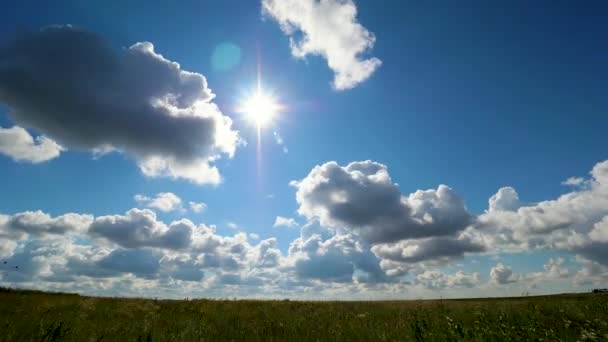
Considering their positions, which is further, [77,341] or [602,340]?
[77,341]

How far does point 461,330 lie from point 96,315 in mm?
12514

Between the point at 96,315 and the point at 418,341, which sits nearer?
the point at 418,341

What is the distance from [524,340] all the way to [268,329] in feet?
19.8

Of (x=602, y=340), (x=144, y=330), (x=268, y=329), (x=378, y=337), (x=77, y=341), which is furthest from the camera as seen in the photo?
(x=268, y=329)

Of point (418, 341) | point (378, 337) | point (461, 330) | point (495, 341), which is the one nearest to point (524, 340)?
point (495, 341)

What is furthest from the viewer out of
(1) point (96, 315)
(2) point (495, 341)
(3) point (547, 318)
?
(1) point (96, 315)

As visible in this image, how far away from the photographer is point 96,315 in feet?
42.7

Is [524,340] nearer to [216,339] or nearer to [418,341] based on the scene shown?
[418,341]

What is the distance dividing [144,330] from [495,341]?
7.92 m

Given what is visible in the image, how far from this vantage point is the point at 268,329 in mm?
9672

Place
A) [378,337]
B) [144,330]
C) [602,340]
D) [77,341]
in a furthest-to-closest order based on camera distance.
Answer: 1. [144,330]
2. [378,337]
3. [77,341]
4. [602,340]

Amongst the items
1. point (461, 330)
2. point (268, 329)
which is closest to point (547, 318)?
point (461, 330)

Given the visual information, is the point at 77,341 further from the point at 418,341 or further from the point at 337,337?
the point at 418,341

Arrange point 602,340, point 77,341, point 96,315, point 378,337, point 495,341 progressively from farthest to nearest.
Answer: point 96,315 → point 378,337 → point 77,341 → point 495,341 → point 602,340
